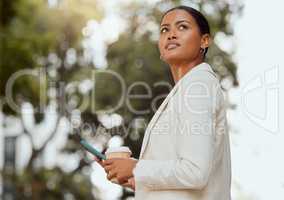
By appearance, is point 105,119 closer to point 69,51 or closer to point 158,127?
point 69,51

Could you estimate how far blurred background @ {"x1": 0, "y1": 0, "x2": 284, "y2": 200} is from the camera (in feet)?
12.0

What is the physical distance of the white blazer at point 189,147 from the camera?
1.09 metres

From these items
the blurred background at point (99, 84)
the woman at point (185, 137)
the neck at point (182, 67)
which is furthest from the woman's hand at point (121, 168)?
the blurred background at point (99, 84)

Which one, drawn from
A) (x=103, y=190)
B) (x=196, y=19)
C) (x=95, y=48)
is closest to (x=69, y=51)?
(x=95, y=48)

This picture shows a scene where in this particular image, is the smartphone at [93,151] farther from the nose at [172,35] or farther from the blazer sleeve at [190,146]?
the nose at [172,35]

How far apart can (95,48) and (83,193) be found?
1.12 metres

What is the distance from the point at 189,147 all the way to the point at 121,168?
0.54ft

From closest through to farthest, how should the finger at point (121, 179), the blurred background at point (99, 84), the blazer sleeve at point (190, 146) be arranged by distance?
the blazer sleeve at point (190, 146)
the finger at point (121, 179)
the blurred background at point (99, 84)

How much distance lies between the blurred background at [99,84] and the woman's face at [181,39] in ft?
7.48

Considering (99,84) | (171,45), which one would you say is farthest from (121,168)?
(99,84)

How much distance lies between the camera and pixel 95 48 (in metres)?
4.46

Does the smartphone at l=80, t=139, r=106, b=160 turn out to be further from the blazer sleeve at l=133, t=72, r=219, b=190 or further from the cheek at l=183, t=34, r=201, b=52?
the cheek at l=183, t=34, r=201, b=52

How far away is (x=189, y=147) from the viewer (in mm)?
1086

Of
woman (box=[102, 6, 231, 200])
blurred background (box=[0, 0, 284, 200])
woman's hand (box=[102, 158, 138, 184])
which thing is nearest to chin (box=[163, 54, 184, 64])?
woman (box=[102, 6, 231, 200])
